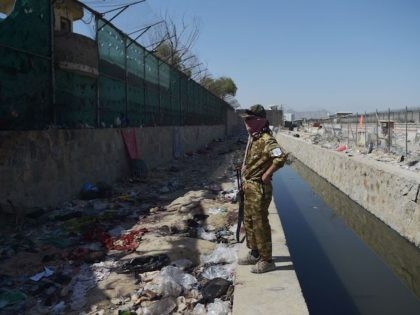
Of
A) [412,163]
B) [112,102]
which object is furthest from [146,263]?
[412,163]

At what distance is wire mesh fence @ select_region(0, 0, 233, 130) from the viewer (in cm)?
743

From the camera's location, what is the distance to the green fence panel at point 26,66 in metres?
7.18

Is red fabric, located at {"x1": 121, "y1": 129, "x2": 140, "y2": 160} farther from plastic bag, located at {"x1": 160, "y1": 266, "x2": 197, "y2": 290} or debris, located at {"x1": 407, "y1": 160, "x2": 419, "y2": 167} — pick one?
plastic bag, located at {"x1": 160, "y1": 266, "x2": 197, "y2": 290}

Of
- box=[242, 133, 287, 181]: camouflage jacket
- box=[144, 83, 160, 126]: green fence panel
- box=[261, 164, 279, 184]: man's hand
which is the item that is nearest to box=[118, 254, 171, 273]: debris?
box=[242, 133, 287, 181]: camouflage jacket

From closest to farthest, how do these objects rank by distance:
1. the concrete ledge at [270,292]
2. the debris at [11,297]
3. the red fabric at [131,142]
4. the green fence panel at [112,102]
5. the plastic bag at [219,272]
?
the concrete ledge at [270,292] → the debris at [11,297] → the plastic bag at [219,272] → the green fence panel at [112,102] → the red fabric at [131,142]

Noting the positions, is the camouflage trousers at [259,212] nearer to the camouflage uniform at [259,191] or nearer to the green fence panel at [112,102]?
the camouflage uniform at [259,191]

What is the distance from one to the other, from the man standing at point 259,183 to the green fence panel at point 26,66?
13.7ft

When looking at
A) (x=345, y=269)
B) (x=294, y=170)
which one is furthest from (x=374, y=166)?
(x=294, y=170)

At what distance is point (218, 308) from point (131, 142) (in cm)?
940

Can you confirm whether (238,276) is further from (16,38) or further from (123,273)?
(16,38)

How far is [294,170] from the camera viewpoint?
2442 cm

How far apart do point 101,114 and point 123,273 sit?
259 inches

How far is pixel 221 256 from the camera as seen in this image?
228 inches

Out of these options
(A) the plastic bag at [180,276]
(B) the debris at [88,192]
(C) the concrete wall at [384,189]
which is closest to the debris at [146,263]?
(A) the plastic bag at [180,276]
